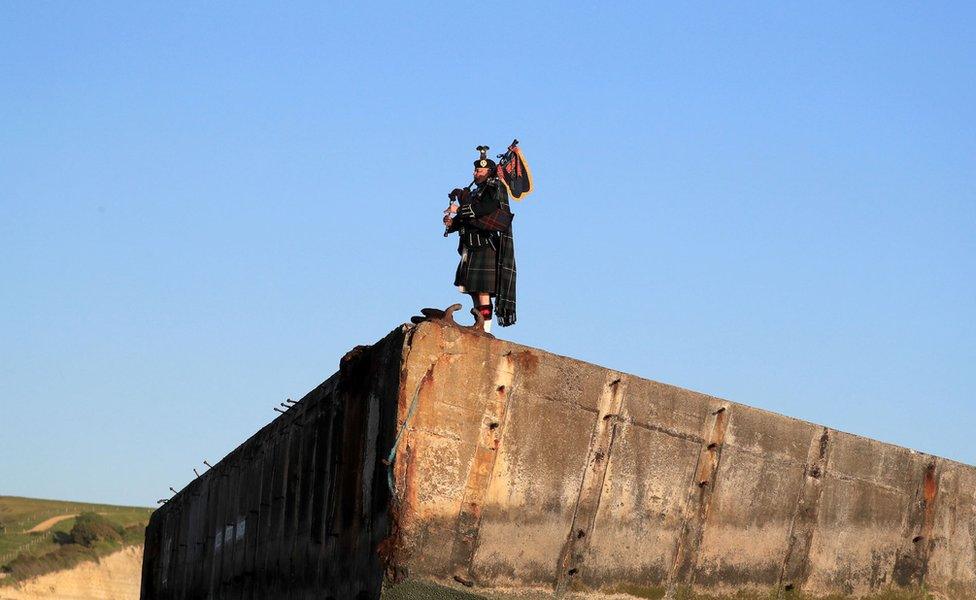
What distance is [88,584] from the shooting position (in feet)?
165

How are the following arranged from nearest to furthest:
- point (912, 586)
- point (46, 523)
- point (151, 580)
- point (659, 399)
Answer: point (659, 399) < point (912, 586) < point (151, 580) < point (46, 523)

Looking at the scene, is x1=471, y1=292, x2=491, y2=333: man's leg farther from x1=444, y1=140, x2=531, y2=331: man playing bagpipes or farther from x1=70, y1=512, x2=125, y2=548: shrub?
x1=70, y1=512, x2=125, y2=548: shrub

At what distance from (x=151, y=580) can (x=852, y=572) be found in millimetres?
14179

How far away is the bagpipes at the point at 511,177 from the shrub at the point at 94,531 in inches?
1780

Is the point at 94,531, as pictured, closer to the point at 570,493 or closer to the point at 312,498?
the point at 312,498

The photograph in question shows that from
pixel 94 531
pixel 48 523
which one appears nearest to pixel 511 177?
pixel 94 531

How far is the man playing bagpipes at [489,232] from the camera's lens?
13703mm

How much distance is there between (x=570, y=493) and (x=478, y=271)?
2281mm

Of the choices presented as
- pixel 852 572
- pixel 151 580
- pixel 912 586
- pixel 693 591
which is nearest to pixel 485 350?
pixel 693 591

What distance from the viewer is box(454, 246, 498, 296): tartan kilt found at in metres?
13.7

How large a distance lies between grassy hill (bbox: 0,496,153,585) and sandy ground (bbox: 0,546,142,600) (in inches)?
20.7

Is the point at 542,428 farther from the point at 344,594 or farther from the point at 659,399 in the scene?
the point at 344,594

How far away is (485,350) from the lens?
→ 41.3 feet

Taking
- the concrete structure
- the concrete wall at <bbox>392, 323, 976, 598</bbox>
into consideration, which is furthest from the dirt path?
the concrete wall at <bbox>392, 323, 976, 598</bbox>
